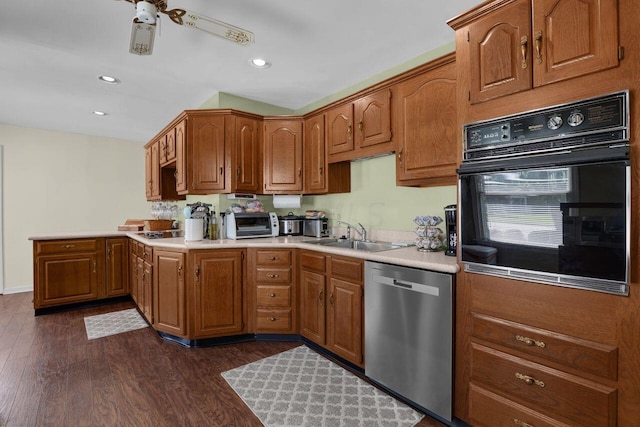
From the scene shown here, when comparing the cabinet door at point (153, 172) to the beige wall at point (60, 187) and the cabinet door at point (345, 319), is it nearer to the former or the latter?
the beige wall at point (60, 187)

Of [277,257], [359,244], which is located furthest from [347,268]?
[277,257]

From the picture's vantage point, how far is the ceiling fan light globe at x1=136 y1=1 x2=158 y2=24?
1.63 metres

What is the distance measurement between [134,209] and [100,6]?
4.42m

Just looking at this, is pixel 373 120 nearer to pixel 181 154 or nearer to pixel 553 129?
pixel 553 129

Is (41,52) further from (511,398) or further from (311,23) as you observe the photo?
(511,398)

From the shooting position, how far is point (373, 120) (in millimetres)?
2713

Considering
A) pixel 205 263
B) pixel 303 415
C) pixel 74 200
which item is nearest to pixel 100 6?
pixel 205 263

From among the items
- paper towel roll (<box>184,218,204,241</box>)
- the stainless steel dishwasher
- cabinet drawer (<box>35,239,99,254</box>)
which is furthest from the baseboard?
the stainless steel dishwasher

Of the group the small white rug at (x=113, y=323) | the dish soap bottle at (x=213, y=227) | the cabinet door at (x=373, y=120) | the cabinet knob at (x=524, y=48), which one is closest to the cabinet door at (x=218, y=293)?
the dish soap bottle at (x=213, y=227)

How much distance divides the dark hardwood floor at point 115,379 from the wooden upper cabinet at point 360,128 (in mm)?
1830

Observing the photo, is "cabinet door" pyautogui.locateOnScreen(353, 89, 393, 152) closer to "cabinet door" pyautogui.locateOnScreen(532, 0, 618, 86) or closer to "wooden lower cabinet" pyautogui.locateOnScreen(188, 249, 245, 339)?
"cabinet door" pyautogui.locateOnScreen(532, 0, 618, 86)

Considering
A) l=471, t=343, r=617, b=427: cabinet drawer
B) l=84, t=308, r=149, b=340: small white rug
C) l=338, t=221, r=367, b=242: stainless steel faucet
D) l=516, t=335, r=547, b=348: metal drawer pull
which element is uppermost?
l=338, t=221, r=367, b=242: stainless steel faucet

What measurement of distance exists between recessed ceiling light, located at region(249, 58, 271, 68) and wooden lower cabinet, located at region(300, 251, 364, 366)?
1713 millimetres

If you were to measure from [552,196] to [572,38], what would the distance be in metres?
0.68
